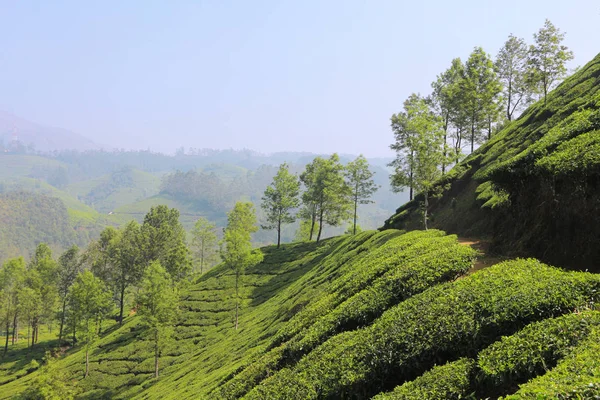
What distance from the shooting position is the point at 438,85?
175ft

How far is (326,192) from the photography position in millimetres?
65312

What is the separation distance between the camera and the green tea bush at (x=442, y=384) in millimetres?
8297

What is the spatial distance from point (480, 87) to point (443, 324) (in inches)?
1751

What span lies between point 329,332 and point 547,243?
33.6ft

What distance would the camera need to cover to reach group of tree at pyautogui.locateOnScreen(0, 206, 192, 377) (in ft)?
181

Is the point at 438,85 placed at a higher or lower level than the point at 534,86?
higher

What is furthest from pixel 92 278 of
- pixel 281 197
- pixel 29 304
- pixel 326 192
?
pixel 326 192

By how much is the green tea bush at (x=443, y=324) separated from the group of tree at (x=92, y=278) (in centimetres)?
→ 4870

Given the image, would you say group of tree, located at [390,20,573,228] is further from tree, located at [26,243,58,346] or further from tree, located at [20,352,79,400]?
tree, located at [26,243,58,346]

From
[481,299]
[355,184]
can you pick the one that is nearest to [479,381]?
[481,299]

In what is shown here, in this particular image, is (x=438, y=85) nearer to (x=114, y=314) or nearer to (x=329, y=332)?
(x=329, y=332)

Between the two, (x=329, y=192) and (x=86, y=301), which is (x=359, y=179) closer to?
(x=329, y=192)

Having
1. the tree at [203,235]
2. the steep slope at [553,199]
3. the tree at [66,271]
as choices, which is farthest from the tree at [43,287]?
the steep slope at [553,199]

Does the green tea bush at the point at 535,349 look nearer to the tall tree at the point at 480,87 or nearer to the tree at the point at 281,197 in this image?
the tall tree at the point at 480,87
